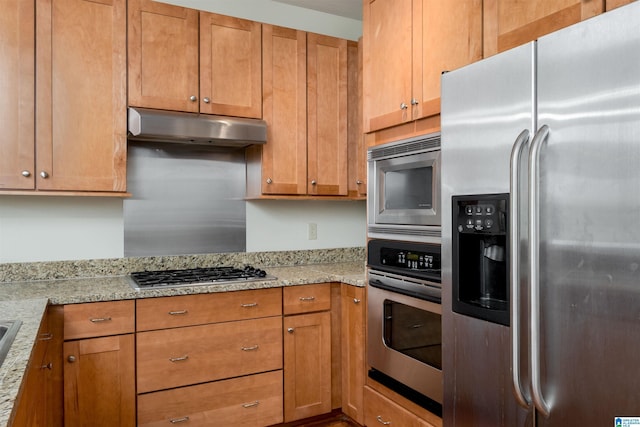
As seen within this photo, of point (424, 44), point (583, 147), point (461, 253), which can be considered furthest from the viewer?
point (424, 44)

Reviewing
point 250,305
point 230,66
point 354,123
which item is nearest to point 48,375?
point 250,305

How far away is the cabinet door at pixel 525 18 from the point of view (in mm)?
1411

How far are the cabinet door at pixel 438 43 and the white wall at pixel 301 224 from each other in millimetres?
1379

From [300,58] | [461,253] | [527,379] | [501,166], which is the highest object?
[300,58]

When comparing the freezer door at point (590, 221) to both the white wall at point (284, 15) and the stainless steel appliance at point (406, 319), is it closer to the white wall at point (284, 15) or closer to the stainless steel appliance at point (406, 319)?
the stainless steel appliance at point (406, 319)

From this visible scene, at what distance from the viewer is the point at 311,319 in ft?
8.54

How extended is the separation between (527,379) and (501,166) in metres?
0.61

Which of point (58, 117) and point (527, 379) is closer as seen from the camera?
point (527, 379)

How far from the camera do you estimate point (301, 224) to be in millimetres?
3285

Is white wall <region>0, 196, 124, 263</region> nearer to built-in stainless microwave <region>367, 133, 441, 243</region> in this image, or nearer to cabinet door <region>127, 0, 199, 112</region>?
cabinet door <region>127, 0, 199, 112</region>

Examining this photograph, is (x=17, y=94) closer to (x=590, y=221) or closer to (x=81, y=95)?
(x=81, y=95)

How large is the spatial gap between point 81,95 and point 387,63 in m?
1.55

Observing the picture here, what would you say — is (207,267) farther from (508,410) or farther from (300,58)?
(508,410)

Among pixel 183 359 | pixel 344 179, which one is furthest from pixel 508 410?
pixel 344 179
